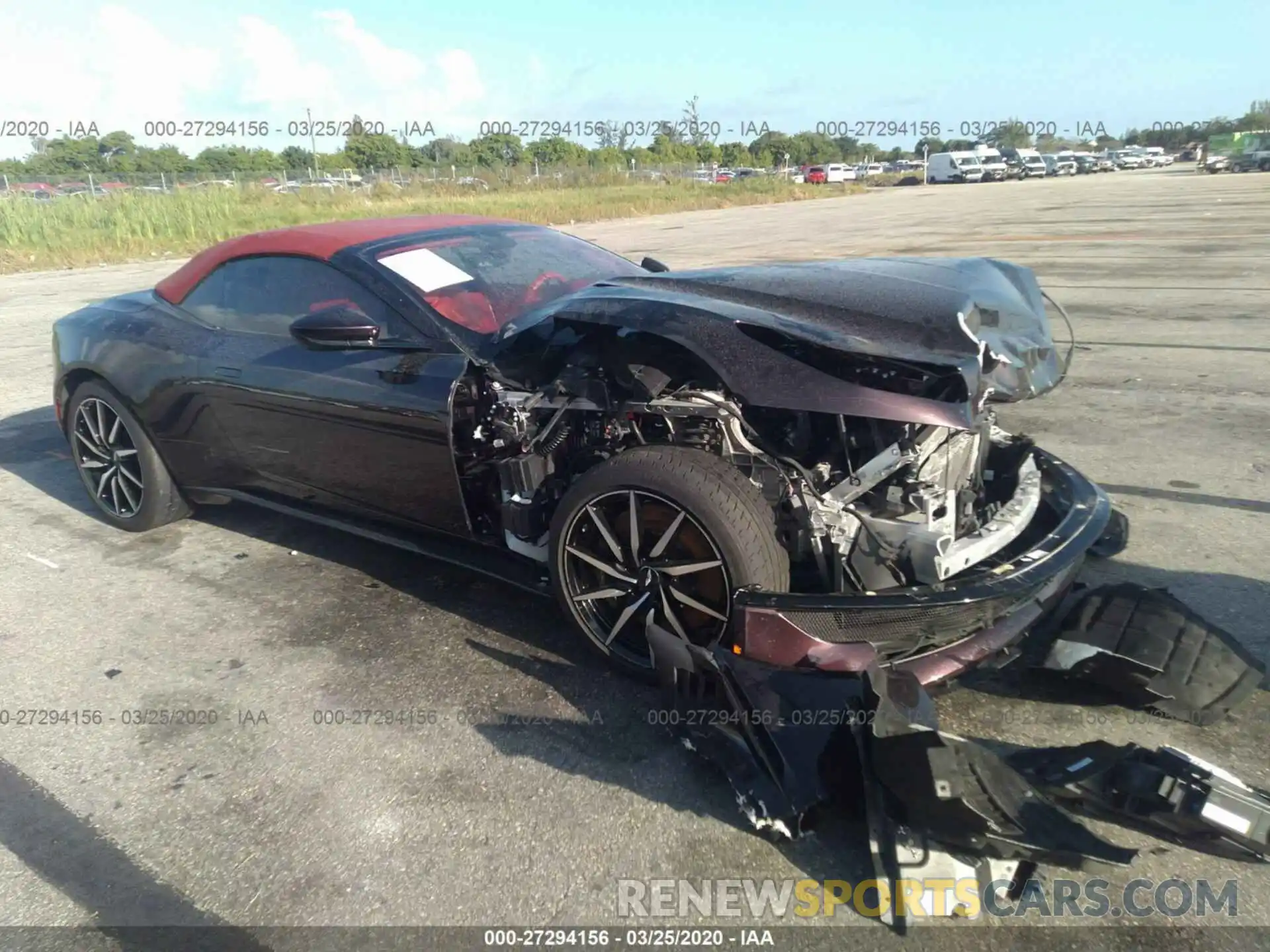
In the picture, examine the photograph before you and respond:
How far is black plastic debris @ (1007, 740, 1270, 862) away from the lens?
2141 millimetres

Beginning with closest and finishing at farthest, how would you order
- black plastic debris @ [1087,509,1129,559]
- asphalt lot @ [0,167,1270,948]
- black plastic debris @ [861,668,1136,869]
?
black plastic debris @ [861,668,1136,869]
asphalt lot @ [0,167,1270,948]
black plastic debris @ [1087,509,1129,559]

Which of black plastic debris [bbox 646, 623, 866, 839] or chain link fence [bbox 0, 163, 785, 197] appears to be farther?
chain link fence [bbox 0, 163, 785, 197]

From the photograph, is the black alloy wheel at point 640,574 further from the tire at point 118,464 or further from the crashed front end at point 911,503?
the tire at point 118,464

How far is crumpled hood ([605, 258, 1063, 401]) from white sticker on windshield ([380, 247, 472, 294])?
0.74m

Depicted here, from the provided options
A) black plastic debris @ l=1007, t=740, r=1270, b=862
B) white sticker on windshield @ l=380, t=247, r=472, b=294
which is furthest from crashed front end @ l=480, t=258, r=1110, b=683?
white sticker on windshield @ l=380, t=247, r=472, b=294

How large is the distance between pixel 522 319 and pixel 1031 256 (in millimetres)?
13264

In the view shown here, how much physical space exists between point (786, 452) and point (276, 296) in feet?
7.96

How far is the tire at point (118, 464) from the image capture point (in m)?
4.66

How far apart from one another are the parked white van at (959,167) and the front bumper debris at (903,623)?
58717mm

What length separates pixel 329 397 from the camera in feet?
12.4

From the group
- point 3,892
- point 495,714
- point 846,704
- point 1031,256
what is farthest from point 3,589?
point 1031,256

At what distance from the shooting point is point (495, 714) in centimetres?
307

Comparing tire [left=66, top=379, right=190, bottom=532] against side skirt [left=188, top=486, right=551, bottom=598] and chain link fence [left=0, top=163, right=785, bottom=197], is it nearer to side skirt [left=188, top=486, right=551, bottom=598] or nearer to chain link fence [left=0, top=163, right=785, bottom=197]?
side skirt [left=188, top=486, right=551, bottom=598]

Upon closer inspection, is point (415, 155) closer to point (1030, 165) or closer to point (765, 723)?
point (1030, 165)
